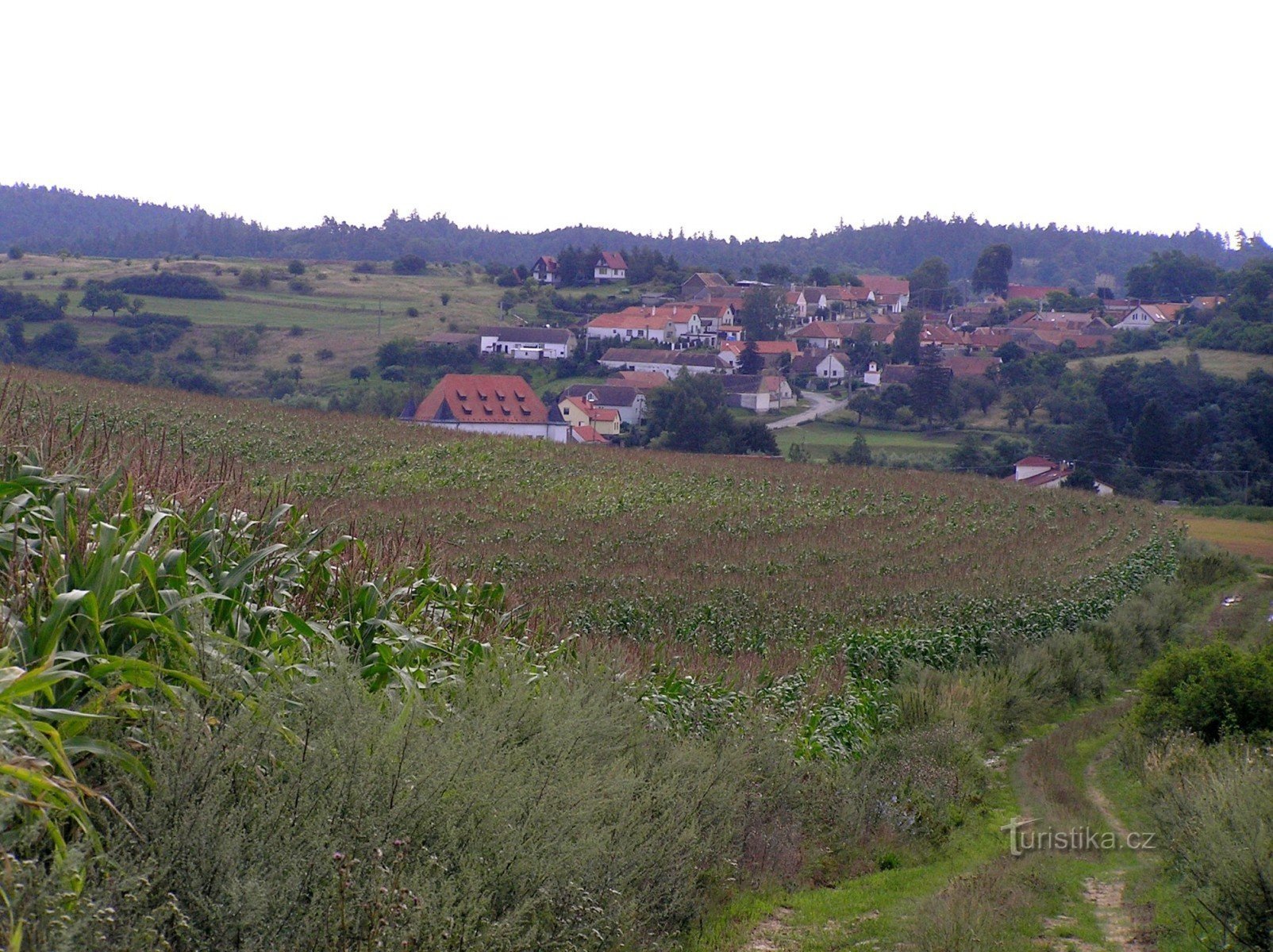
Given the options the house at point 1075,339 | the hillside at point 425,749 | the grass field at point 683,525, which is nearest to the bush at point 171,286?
the grass field at point 683,525

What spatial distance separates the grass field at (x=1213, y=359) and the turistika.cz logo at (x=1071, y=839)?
7043 cm

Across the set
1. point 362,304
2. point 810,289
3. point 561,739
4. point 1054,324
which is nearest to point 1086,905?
point 561,739

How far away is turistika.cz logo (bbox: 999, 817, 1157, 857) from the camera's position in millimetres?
9469

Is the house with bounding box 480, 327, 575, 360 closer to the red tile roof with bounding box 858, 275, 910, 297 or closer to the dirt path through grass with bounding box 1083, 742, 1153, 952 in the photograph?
the red tile roof with bounding box 858, 275, 910, 297

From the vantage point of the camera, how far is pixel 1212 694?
11.2 metres

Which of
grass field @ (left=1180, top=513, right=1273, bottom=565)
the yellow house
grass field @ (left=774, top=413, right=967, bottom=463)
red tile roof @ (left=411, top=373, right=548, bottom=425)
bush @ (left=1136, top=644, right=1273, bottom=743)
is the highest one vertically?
bush @ (left=1136, top=644, right=1273, bottom=743)

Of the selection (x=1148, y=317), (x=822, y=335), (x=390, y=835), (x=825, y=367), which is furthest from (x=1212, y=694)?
(x=1148, y=317)

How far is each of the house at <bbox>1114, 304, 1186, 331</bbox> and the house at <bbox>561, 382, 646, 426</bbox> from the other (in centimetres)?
5519

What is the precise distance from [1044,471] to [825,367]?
40963 mm

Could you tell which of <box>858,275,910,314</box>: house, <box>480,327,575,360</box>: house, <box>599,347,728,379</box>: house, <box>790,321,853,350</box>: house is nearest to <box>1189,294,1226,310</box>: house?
<box>790,321,853,350</box>: house

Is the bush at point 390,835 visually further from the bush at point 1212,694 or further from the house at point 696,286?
the house at point 696,286

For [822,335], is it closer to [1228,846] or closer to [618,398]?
[618,398]

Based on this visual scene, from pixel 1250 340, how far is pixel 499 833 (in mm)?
89220

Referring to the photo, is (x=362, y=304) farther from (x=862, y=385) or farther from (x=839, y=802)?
(x=839, y=802)
